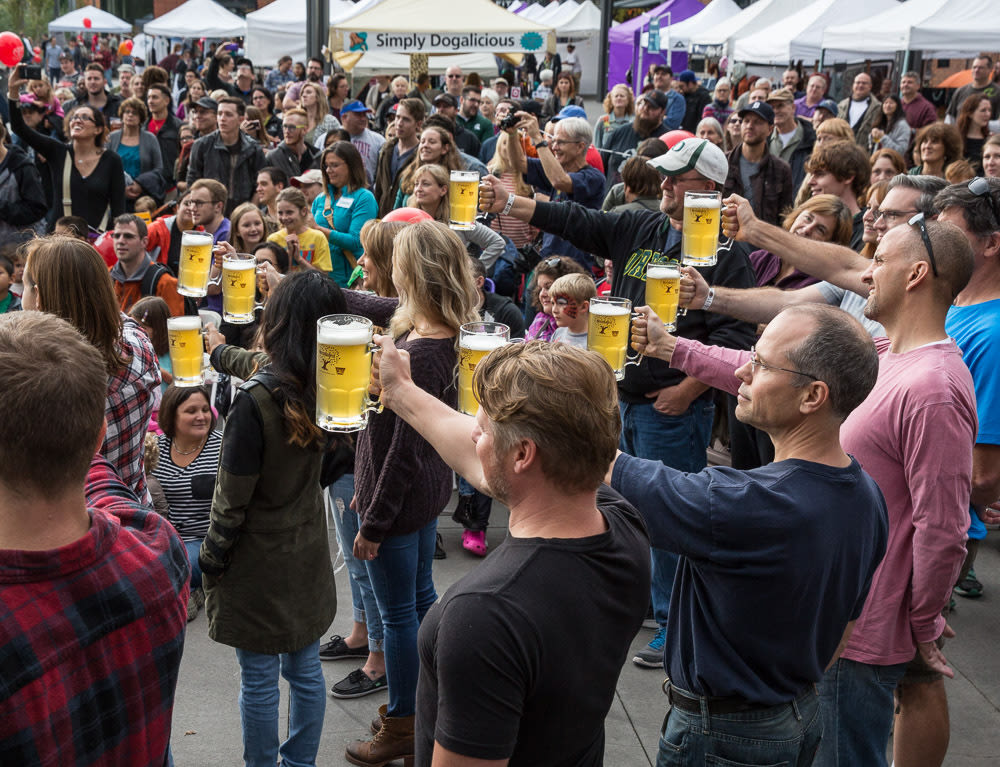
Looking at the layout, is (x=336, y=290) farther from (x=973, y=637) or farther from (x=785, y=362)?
(x=973, y=637)

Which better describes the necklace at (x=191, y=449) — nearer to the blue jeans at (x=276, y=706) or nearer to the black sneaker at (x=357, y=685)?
the black sneaker at (x=357, y=685)

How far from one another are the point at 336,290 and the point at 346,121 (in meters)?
6.52

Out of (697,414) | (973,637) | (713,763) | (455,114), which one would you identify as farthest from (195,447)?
(455,114)

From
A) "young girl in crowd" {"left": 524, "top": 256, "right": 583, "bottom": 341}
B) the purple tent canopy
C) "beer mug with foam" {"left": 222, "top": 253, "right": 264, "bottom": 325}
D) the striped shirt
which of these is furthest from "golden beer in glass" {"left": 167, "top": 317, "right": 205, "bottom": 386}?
the purple tent canopy

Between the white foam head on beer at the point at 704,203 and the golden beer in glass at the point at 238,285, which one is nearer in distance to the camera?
the white foam head on beer at the point at 704,203

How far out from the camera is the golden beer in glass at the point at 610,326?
9.82ft

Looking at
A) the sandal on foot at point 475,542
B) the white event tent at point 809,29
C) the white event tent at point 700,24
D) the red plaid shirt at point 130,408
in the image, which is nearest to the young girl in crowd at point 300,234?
the sandal on foot at point 475,542

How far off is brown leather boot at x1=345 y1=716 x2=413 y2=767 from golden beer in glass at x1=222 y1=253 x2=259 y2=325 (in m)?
1.53

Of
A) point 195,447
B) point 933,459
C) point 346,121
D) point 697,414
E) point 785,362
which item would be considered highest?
point 346,121

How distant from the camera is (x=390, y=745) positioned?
3480 millimetres

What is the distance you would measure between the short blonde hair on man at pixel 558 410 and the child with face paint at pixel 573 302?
268 cm

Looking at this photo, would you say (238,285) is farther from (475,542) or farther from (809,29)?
(809,29)

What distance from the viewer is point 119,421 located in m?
2.88

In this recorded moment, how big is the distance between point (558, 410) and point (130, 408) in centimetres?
170
